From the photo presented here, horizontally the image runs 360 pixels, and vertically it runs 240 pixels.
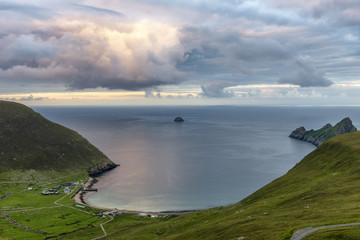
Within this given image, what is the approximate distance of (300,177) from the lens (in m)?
115

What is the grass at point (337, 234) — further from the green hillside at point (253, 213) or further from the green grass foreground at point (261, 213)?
the green grass foreground at point (261, 213)

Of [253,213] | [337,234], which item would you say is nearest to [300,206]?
[253,213]

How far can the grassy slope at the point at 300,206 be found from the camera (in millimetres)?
54312

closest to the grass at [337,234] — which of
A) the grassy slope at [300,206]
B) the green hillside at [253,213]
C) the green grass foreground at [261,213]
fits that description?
the green hillside at [253,213]

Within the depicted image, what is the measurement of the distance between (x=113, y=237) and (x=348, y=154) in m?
105

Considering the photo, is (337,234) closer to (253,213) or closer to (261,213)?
(261,213)

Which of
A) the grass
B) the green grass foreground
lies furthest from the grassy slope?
the grass

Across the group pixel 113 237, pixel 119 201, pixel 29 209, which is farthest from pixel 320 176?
pixel 29 209

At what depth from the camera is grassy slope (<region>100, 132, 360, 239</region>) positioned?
54312mm

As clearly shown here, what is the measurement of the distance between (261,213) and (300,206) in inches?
425

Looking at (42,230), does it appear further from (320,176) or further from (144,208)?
(320,176)

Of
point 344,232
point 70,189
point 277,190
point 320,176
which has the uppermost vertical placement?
point 344,232

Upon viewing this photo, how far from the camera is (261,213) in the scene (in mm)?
76375

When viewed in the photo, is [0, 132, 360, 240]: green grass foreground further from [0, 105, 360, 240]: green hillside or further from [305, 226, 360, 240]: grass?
[305, 226, 360, 240]: grass
